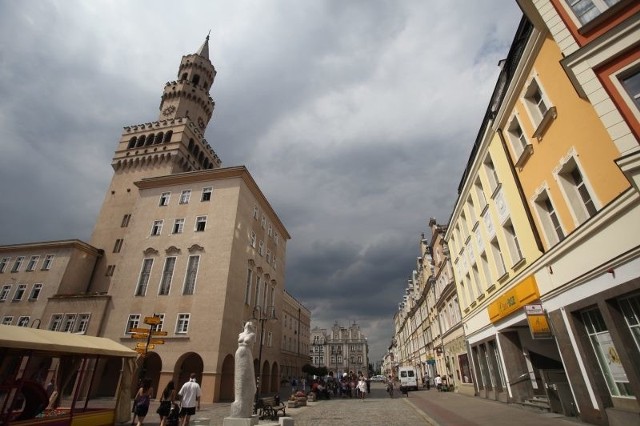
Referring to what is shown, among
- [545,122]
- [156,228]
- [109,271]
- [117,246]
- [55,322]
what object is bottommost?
[55,322]

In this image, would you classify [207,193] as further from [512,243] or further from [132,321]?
[512,243]

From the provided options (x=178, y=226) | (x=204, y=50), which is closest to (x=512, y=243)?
(x=178, y=226)

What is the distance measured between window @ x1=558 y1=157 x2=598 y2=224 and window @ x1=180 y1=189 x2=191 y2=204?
105ft

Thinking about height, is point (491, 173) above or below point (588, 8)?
above

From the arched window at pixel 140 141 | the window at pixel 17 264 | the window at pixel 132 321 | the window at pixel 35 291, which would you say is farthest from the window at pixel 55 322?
the arched window at pixel 140 141

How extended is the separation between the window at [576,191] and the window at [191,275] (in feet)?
89.7

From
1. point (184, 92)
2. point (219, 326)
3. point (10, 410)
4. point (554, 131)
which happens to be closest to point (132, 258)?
point (219, 326)

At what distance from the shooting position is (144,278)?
30.5 metres

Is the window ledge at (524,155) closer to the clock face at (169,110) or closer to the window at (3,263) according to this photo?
the clock face at (169,110)

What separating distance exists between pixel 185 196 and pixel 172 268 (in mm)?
8066

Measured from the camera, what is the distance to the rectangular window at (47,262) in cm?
3659

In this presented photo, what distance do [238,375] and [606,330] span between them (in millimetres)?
11322

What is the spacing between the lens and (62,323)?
31.3 m

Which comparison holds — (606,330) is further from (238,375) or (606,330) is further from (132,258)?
(132,258)
